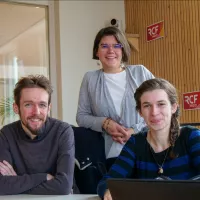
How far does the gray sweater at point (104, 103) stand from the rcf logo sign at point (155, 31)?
2.20 m

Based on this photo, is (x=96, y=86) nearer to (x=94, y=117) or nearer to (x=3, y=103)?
(x=94, y=117)

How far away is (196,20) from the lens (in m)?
4.11

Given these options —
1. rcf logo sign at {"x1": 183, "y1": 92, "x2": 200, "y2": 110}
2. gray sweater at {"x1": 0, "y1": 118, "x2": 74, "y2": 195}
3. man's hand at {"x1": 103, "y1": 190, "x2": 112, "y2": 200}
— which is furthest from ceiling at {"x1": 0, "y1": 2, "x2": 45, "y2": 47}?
man's hand at {"x1": 103, "y1": 190, "x2": 112, "y2": 200}

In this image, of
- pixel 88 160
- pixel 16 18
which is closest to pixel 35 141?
pixel 88 160

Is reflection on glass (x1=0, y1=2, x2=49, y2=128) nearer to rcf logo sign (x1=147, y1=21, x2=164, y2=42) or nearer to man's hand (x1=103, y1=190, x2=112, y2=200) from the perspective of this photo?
rcf logo sign (x1=147, y1=21, x2=164, y2=42)

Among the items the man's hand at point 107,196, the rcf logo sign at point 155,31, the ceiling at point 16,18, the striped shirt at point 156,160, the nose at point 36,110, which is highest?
the ceiling at point 16,18

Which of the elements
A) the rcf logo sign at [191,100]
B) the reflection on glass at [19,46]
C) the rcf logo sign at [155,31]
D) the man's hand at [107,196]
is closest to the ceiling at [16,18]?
the reflection on glass at [19,46]

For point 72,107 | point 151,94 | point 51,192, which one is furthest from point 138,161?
point 72,107

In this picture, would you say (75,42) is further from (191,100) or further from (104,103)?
(104,103)

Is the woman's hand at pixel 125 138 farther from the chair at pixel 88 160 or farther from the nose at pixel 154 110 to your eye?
the nose at pixel 154 110

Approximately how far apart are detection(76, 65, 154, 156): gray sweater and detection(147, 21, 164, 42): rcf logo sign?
2199 millimetres

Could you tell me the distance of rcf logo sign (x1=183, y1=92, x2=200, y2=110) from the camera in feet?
13.4

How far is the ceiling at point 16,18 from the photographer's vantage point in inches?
194

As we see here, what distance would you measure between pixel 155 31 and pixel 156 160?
3137mm
